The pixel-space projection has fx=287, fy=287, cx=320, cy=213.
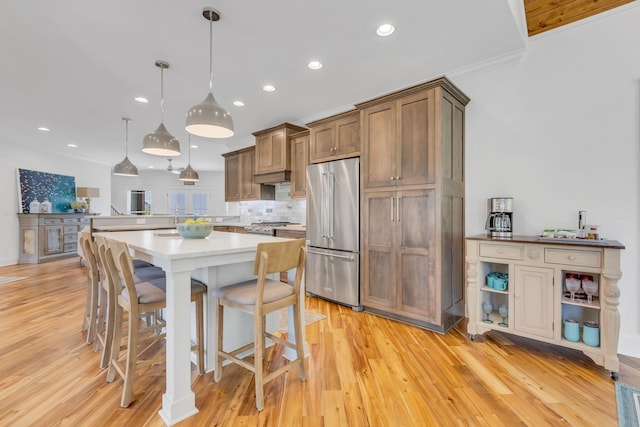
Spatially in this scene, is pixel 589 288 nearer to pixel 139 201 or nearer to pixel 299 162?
pixel 299 162

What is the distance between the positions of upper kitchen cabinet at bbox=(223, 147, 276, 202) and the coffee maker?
12.6ft

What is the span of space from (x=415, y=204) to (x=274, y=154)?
2800 millimetres

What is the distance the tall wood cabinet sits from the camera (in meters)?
2.69

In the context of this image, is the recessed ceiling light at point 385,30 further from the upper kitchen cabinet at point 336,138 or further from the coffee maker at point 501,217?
A: the coffee maker at point 501,217

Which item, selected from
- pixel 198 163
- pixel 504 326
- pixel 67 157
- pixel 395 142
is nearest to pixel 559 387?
pixel 504 326

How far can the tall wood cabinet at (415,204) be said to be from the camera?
2.69 meters

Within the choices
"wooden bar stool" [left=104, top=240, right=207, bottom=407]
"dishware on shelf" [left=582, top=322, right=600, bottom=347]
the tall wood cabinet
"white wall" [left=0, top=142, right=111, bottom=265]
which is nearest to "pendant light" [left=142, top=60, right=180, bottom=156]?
"wooden bar stool" [left=104, top=240, right=207, bottom=407]

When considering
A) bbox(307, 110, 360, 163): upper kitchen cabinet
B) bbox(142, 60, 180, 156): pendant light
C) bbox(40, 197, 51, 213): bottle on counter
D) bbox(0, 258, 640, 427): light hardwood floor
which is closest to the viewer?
bbox(0, 258, 640, 427): light hardwood floor

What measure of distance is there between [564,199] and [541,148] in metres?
0.51

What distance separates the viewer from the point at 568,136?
2564 millimetres

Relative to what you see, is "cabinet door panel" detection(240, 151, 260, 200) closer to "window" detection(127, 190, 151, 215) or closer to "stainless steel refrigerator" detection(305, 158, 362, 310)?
"stainless steel refrigerator" detection(305, 158, 362, 310)

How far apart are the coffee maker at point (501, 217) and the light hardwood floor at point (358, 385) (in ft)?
3.12

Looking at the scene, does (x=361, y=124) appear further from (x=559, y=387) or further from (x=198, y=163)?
(x=198, y=163)

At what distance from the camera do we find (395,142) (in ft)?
9.68
